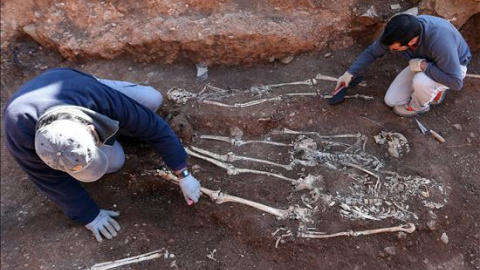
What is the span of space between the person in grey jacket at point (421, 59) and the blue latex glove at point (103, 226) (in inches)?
82.4

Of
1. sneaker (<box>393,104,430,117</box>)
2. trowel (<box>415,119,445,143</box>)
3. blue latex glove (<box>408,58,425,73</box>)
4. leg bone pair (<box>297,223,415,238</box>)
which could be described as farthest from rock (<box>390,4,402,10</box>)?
leg bone pair (<box>297,223,415,238</box>)

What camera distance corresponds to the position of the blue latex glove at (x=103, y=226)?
301 cm

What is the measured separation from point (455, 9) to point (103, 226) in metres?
3.34

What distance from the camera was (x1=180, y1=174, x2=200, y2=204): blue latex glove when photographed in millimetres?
2965

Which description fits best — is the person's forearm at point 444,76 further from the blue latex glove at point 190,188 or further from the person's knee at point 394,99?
the blue latex glove at point 190,188

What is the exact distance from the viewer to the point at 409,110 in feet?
10.8

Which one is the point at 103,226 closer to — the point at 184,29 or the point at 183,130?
the point at 183,130

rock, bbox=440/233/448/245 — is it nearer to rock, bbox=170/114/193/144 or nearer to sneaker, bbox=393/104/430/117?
sneaker, bbox=393/104/430/117

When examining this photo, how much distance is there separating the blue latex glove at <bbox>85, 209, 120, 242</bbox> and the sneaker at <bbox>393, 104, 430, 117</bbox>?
7.87 feet

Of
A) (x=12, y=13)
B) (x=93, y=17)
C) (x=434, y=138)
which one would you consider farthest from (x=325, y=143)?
(x=12, y=13)

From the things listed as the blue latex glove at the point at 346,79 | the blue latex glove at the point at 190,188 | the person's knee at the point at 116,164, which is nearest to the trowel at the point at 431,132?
the blue latex glove at the point at 346,79

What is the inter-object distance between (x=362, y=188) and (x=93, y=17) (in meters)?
3.05

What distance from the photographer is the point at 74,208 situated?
9.34 feet

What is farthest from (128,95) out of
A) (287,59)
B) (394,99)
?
(394,99)
